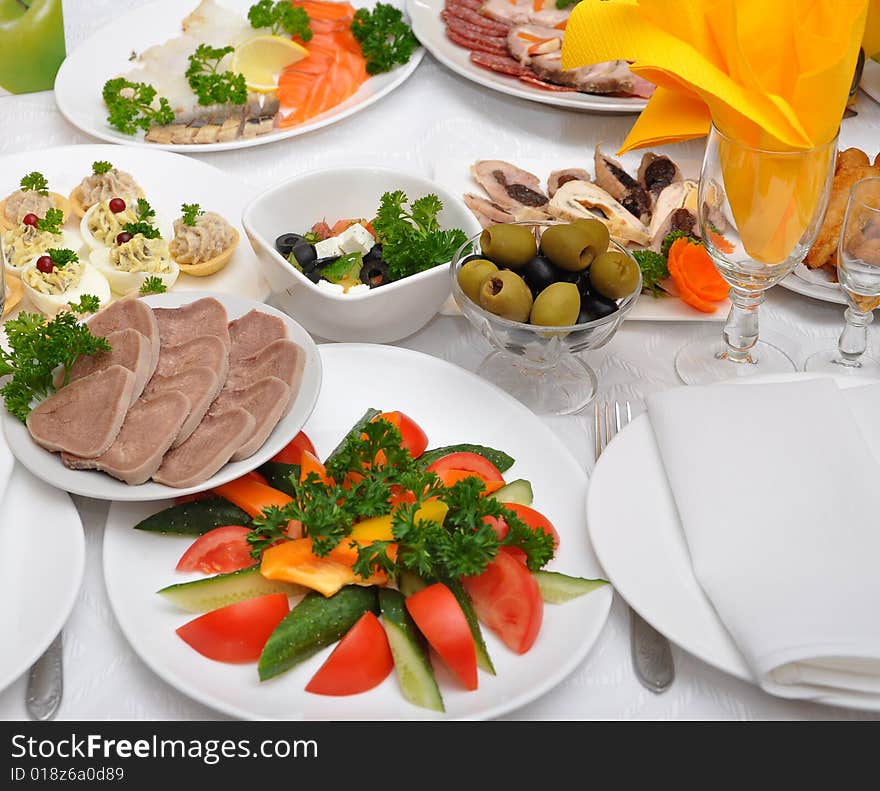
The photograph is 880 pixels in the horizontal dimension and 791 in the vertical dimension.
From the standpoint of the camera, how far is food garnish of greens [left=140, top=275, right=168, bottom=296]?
188 cm

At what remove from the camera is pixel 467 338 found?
196 cm

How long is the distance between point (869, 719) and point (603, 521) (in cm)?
45

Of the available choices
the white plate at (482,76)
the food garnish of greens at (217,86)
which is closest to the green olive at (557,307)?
the white plate at (482,76)

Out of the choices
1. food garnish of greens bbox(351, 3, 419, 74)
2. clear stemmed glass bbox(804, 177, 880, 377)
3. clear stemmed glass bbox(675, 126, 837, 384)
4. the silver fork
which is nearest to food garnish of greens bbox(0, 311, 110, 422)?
the silver fork

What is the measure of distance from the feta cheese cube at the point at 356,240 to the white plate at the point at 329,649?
0.22 metres

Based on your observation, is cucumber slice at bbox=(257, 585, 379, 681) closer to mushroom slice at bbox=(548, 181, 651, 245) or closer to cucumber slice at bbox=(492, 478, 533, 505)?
cucumber slice at bbox=(492, 478, 533, 505)

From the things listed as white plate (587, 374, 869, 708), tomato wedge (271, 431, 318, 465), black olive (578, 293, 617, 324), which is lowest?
tomato wedge (271, 431, 318, 465)

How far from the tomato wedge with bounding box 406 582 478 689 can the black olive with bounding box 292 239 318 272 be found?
833mm

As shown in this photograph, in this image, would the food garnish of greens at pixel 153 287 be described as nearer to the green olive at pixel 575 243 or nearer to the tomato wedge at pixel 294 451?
the tomato wedge at pixel 294 451

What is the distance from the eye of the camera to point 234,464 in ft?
4.89

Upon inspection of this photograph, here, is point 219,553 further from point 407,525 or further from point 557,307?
point 557,307

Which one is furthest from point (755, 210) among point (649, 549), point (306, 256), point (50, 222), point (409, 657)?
point (50, 222)
